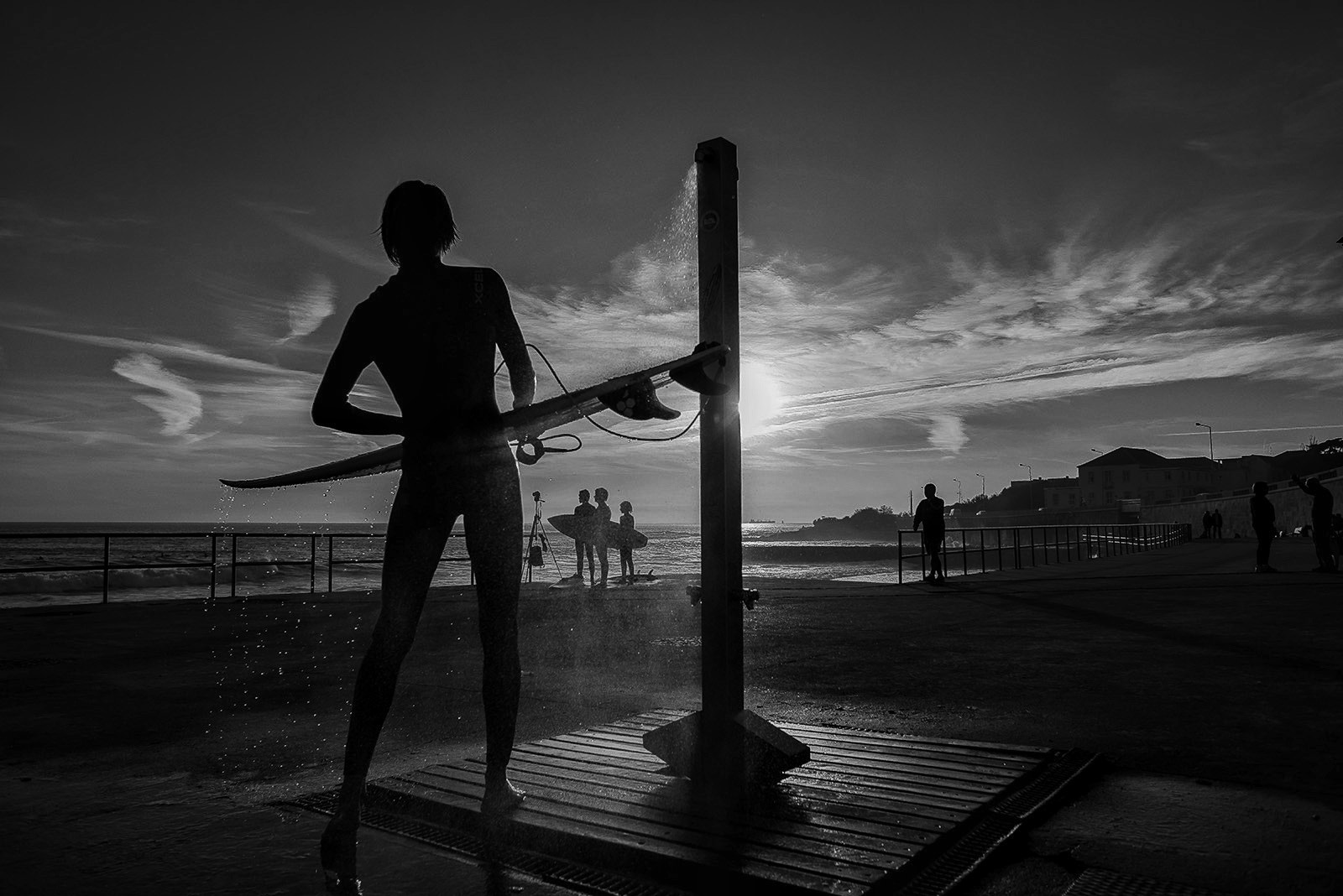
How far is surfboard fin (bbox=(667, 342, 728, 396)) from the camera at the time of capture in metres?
3.04

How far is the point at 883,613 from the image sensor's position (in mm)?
10070

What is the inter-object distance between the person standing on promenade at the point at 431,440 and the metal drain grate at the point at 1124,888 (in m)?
1.64

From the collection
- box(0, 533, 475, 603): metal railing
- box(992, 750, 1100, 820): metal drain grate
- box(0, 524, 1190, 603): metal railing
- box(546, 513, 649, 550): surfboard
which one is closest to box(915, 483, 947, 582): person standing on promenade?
box(0, 524, 1190, 603): metal railing

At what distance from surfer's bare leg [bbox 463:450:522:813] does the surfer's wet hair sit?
72 centimetres

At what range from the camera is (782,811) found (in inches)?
105

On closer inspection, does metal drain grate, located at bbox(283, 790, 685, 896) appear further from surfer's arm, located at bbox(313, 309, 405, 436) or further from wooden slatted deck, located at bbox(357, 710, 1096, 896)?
surfer's arm, located at bbox(313, 309, 405, 436)

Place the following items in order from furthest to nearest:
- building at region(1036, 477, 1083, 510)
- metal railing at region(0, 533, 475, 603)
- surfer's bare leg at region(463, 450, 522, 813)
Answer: building at region(1036, 477, 1083, 510)
metal railing at region(0, 533, 475, 603)
surfer's bare leg at region(463, 450, 522, 813)

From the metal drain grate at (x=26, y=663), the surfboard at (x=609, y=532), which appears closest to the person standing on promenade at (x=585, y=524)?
the surfboard at (x=609, y=532)

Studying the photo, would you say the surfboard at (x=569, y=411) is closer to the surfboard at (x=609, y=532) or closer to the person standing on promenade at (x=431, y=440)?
the person standing on promenade at (x=431, y=440)

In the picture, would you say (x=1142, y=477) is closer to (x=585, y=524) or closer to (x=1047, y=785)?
(x=585, y=524)

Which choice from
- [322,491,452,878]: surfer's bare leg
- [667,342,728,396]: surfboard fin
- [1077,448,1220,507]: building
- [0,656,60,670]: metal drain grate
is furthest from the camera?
[1077,448,1220,507]: building

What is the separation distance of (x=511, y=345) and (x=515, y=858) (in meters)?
1.55

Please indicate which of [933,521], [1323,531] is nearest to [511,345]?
[933,521]

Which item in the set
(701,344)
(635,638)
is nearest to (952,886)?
(701,344)
